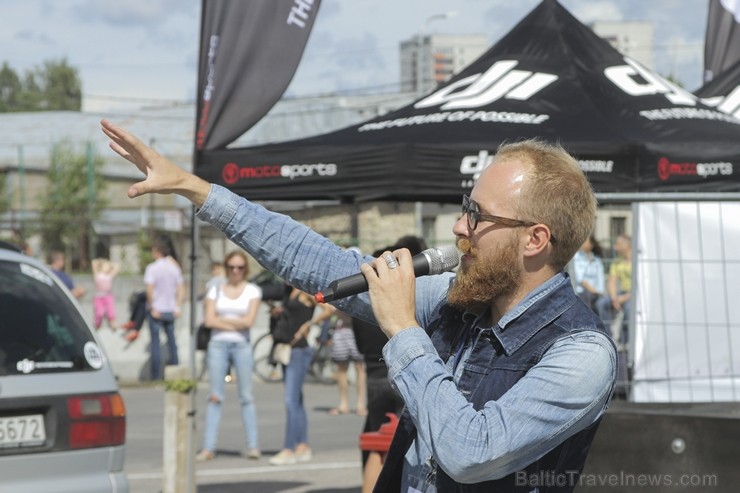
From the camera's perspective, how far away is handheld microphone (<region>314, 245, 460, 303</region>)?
2730 millimetres

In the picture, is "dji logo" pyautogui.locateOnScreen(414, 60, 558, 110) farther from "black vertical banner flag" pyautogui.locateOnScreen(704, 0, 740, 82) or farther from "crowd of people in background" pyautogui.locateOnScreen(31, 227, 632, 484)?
"black vertical banner flag" pyautogui.locateOnScreen(704, 0, 740, 82)

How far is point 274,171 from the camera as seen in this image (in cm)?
777

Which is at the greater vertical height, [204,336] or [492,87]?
[492,87]

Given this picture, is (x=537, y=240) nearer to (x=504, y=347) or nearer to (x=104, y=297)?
(x=504, y=347)

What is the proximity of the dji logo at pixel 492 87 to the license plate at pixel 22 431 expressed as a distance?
3.56m

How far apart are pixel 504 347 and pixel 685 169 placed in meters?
5.20

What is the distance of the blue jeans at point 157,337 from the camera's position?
58.9 feet

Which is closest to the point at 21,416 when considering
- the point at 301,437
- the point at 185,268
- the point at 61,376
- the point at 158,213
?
the point at 61,376

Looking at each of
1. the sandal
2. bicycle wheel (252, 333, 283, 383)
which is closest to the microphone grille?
the sandal

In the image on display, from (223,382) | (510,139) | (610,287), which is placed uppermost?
(510,139)

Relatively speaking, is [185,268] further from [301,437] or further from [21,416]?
[21,416]

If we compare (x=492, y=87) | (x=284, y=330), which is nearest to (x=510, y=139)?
(x=492, y=87)

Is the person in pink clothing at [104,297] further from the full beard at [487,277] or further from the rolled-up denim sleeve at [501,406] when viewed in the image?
the rolled-up denim sleeve at [501,406]

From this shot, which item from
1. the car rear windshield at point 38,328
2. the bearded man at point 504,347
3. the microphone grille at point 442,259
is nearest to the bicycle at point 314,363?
the car rear windshield at point 38,328
